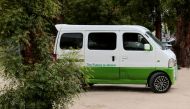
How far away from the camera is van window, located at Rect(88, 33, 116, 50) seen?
16.1m

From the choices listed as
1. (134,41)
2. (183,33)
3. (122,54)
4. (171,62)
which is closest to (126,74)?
(122,54)

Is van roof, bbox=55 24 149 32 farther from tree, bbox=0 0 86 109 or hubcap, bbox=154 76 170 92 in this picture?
tree, bbox=0 0 86 109

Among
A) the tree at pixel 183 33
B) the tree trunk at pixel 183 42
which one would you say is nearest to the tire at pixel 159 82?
the tree at pixel 183 33

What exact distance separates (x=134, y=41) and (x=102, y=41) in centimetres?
98

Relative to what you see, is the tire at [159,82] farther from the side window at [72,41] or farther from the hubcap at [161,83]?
the side window at [72,41]

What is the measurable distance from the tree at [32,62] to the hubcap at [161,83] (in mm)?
6754

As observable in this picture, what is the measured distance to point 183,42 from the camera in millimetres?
26016

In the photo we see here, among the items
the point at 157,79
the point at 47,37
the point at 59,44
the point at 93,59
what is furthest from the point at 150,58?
the point at 47,37

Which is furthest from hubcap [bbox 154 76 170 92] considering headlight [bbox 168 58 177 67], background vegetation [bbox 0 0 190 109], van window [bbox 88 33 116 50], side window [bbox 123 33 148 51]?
background vegetation [bbox 0 0 190 109]

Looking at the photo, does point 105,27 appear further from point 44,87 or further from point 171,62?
point 44,87

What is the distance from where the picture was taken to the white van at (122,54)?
16.0 m

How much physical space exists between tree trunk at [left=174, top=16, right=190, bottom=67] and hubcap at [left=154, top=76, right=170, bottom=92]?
9686mm

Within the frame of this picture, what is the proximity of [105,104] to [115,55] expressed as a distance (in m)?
2.39

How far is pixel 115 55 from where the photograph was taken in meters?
16.1
